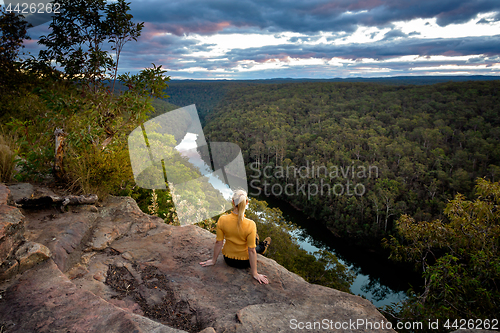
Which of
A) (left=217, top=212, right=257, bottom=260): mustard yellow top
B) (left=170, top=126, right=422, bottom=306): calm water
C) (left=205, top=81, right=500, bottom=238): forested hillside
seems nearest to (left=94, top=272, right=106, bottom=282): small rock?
(left=217, top=212, right=257, bottom=260): mustard yellow top

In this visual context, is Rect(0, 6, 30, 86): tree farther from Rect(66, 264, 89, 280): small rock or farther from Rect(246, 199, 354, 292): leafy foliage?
Rect(246, 199, 354, 292): leafy foliage

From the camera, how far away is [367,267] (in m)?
28.0

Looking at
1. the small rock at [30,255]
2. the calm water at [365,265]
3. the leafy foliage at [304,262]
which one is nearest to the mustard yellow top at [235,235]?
the small rock at [30,255]

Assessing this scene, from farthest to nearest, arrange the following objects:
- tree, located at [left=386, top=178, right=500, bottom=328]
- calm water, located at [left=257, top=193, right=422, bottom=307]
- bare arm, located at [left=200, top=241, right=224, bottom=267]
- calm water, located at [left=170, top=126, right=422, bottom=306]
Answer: calm water, located at [left=257, top=193, right=422, bottom=307] → calm water, located at [left=170, top=126, right=422, bottom=306] → tree, located at [left=386, top=178, right=500, bottom=328] → bare arm, located at [left=200, top=241, right=224, bottom=267]

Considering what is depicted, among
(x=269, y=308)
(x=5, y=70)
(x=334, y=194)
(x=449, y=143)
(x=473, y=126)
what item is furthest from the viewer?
(x=473, y=126)

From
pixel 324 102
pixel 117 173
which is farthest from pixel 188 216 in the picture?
pixel 324 102

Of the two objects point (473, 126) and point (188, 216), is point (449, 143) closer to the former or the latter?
point (473, 126)

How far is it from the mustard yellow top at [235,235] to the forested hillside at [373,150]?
28.0 meters

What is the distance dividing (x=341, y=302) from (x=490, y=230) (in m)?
6.12

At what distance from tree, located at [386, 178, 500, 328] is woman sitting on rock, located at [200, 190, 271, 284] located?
4052mm

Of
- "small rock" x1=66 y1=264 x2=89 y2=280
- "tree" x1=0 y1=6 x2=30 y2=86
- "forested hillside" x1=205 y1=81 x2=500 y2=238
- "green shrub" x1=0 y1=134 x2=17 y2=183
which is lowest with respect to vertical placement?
"forested hillside" x1=205 y1=81 x2=500 y2=238

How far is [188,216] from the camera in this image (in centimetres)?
718

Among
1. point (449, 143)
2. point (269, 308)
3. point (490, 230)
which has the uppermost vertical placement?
point (269, 308)

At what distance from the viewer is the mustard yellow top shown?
326 cm
